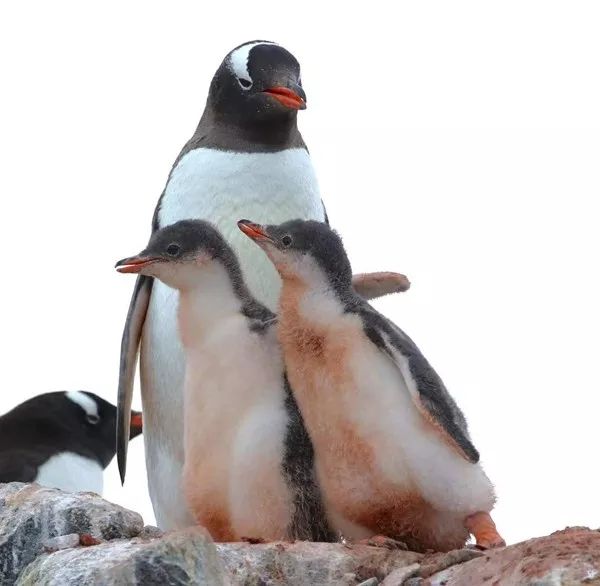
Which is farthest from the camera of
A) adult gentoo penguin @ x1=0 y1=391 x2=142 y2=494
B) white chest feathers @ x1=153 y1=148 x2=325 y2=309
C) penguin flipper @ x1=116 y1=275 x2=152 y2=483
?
adult gentoo penguin @ x1=0 y1=391 x2=142 y2=494

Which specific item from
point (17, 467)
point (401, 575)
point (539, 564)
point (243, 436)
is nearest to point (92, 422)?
point (17, 467)

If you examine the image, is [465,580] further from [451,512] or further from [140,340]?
[140,340]

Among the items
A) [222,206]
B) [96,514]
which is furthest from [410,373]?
[222,206]

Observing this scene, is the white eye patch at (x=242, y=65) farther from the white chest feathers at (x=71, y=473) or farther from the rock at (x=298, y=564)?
the rock at (x=298, y=564)

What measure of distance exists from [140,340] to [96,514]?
239 cm

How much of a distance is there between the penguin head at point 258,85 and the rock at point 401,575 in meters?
3.05

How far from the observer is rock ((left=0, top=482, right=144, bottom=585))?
217 inches

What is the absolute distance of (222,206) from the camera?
25.2ft

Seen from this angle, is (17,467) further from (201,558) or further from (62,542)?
(201,558)

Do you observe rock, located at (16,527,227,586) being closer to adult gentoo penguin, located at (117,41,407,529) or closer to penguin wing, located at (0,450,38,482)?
adult gentoo penguin, located at (117,41,407,529)

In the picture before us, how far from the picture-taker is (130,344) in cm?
785

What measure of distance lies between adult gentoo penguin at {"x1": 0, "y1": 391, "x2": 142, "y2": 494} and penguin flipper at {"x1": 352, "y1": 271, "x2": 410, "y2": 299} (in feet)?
9.08

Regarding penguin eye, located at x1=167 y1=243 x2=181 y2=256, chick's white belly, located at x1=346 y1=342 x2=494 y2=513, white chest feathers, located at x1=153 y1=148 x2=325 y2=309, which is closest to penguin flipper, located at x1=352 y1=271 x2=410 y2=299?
white chest feathers, located at x1=153 y1=148 x2=325 y2=309

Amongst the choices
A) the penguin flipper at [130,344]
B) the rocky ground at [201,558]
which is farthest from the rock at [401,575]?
the penguin flipper at [130,344]
